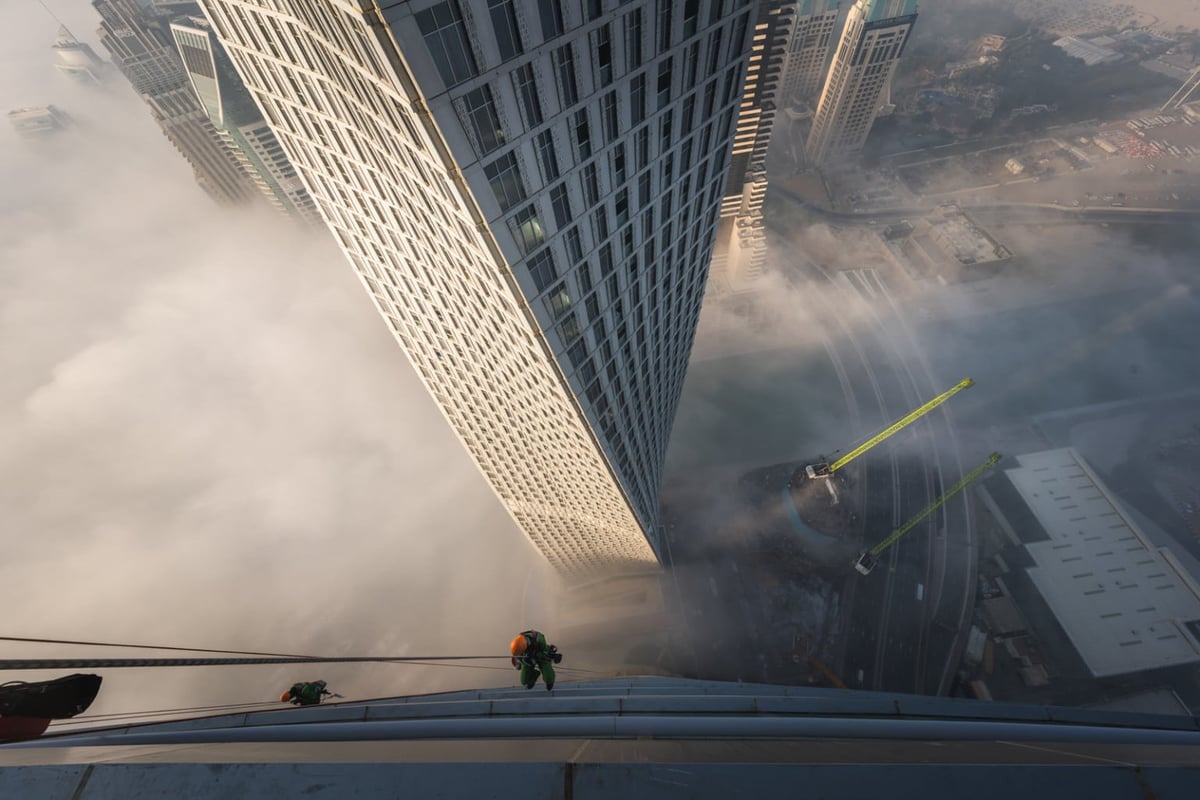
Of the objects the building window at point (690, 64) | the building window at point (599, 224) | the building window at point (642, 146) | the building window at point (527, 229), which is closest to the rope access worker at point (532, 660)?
the building window at point (527, 229)

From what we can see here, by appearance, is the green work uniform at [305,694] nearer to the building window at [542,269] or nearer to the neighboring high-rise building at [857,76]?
the building window at [542,269]

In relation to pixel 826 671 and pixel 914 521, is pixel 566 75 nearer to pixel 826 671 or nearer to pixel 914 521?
pixel 826 671

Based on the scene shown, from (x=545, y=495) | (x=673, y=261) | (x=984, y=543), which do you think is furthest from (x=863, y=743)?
(x=984, y=543)

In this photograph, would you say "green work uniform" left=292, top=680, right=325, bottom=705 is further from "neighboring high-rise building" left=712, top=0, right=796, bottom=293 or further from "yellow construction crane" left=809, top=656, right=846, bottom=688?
"neighboring high-rise building" left=712, top=0, right=796, bottom=293

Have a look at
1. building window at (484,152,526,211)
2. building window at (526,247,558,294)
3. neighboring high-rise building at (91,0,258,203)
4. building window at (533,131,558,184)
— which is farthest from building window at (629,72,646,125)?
neighboring high-rise building at (91,0,258,203)

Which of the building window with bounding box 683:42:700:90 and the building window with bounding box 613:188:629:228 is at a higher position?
the building window with bounding box 683:42:700:90

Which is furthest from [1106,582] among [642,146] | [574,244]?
[574,244]
